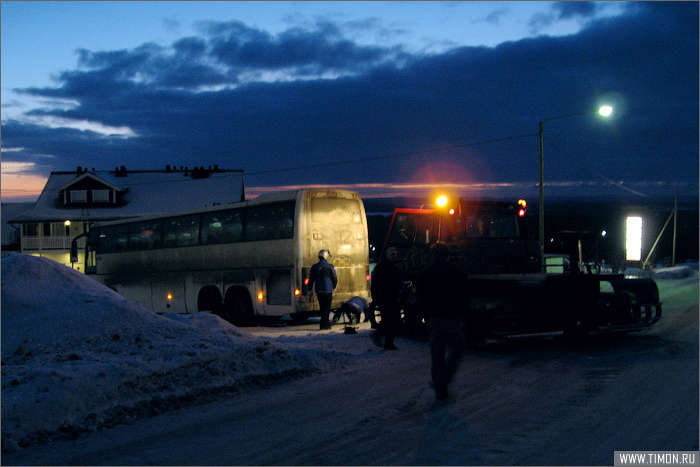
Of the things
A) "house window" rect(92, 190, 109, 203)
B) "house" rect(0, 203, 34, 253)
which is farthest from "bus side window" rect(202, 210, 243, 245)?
"house" rect(0, 203, 34, 253)

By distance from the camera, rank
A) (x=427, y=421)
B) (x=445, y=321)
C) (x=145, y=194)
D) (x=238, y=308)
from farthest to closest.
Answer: (x=145, y=194) < (x=238, y=308) < (x=445, y=321) < (x=427, y=421)

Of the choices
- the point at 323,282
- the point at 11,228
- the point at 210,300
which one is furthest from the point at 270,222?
the point at 11,228

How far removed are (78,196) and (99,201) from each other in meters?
2.18

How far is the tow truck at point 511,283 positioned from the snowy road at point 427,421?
126cm

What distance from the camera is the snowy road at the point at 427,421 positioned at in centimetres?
525

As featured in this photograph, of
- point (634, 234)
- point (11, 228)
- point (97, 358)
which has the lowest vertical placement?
point (97, 358)

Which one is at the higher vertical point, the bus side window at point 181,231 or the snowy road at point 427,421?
the bus side window at point 181,231

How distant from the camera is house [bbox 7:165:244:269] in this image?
57.1 m

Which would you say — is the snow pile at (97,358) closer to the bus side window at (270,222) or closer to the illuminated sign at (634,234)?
the bus side window at (270,222)

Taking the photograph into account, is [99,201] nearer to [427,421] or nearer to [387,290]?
[387,290]

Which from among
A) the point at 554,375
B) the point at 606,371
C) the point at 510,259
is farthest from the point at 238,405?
the point at 510,259

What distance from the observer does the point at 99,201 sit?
58156mm

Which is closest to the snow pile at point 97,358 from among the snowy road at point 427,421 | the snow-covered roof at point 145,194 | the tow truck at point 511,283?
the snowy road at point 427,421

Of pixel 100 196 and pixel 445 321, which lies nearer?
pixel 445 321
